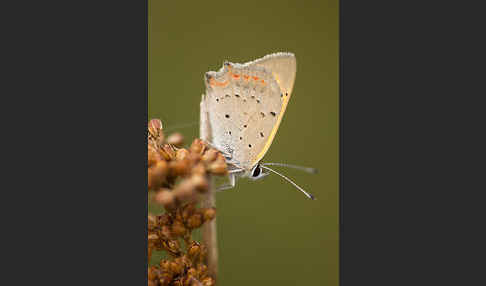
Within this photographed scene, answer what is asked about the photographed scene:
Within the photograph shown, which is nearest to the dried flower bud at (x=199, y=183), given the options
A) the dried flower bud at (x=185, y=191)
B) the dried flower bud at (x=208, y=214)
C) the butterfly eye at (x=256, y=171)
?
the dried flower bud at (x=185, y=191)

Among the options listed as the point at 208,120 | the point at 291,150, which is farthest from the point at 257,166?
the point at 291,150

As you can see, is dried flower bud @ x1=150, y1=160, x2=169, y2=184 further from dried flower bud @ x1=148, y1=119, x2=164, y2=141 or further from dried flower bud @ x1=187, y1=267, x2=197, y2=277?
dried flower bud @ x1=187, y1=267, x2=197, y2=277

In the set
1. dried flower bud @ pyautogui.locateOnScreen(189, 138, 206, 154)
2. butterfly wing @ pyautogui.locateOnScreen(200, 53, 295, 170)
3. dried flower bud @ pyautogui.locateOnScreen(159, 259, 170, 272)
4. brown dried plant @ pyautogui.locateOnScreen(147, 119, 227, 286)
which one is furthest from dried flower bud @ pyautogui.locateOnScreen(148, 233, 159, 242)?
butterfly wing @ pyautogui.locateOnScreen(200, 53, 295, 170)

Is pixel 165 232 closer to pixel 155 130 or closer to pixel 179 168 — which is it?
pixel 179 168

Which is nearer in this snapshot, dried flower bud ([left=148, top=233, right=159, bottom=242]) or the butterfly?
dried flower bud ([left=148, top=233, right=159, bottom=242])

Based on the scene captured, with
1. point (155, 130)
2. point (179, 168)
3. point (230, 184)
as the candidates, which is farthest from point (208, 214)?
point (230, 184)

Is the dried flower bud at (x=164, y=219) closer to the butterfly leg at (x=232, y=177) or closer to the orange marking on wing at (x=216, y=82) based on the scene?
the butterfly leg at (x=232, y=177)
